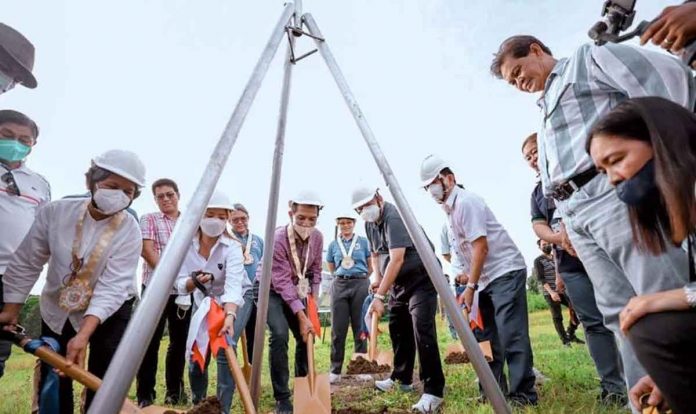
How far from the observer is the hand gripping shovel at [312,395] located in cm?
297

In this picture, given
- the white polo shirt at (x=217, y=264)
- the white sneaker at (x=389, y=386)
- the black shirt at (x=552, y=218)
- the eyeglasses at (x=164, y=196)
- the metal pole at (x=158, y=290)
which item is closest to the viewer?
the metal pole at (x=158, y=290)

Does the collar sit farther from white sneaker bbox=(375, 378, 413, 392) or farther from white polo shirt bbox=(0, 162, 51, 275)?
white polo shirt bbox=(0, 162, 51, 275)

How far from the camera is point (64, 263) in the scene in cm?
241

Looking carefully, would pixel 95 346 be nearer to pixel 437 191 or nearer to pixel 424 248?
pixel 424 248

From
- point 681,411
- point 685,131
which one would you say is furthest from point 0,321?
point 685,131

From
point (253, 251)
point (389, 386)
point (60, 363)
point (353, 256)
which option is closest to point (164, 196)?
point (253, 251)

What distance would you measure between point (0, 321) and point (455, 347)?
5169 mm

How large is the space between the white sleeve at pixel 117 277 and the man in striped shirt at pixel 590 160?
244 centimetres

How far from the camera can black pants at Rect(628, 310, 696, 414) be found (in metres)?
1.13

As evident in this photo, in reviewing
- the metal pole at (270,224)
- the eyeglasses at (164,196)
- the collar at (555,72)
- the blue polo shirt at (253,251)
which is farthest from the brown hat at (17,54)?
the collar at (555,72)

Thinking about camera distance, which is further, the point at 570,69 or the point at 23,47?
the point at 23,47

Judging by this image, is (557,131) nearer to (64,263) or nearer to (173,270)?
(173,270)

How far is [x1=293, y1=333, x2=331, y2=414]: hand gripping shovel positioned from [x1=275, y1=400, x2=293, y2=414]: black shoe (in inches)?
11.7

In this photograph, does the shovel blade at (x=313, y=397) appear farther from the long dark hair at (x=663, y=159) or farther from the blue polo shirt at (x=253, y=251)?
the long dark hair at (x=663, y=159)
